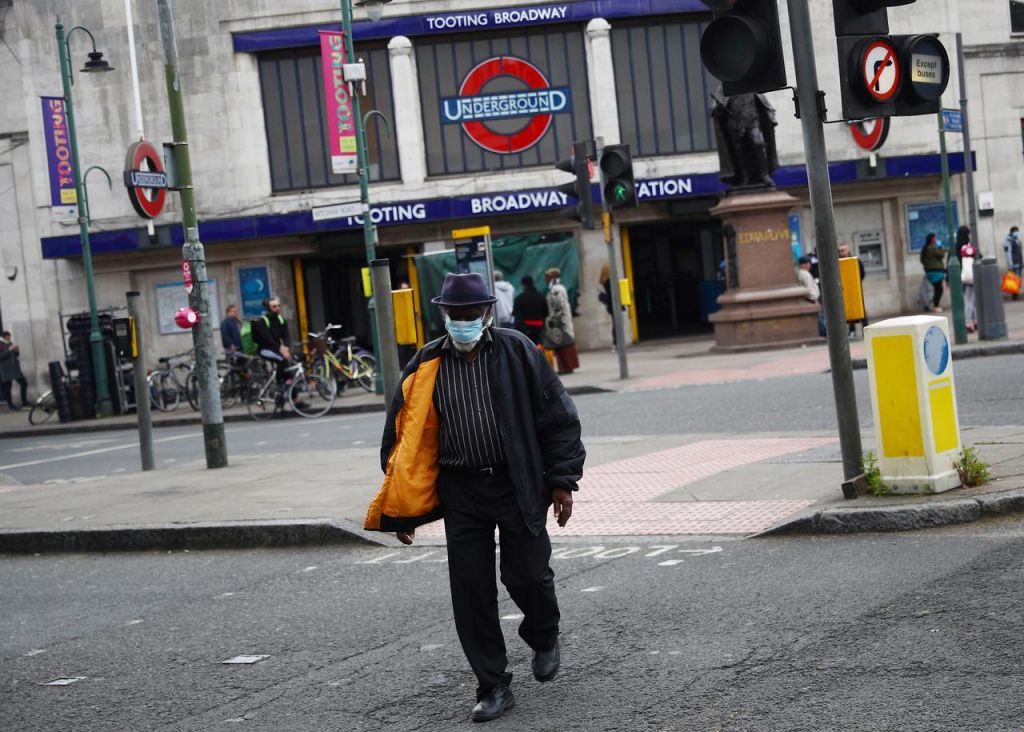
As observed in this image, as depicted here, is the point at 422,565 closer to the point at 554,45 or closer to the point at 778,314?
the point at 778,314

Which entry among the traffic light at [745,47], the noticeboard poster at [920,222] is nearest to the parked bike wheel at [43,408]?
the noticeboard poster at [920,222]

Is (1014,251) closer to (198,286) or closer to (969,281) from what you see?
(969,281)

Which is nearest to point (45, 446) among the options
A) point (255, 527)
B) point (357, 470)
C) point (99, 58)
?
point (99, 58)

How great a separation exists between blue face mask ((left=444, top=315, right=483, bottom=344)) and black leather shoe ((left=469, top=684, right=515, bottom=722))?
1339 mm

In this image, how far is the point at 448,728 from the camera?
5250 millimetres

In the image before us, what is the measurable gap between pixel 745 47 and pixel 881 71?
0.80 meters

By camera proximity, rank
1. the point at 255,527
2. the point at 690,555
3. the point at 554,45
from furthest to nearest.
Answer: the point at 554,45 < the point at 255,527 < the point at 690,555

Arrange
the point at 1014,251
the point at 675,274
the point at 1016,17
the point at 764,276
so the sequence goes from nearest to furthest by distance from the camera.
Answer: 1. the point at 764,276
2. the point at 1014,251
3. the point at 1016,17
4. the point at 675,274

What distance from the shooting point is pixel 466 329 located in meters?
5.46

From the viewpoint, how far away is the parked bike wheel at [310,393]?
22.4m

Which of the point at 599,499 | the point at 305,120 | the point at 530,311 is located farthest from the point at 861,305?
the point at 305,120

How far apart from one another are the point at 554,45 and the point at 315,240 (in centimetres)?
711

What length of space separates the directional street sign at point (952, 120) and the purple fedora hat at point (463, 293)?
1412 cm

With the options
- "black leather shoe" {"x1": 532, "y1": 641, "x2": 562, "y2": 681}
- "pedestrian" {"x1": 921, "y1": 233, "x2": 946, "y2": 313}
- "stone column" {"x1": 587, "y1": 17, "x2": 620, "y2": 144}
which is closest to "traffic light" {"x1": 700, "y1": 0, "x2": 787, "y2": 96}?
"black leather shoe" {"x1": 532, "y1": 641, "x2": 562, "y2": 681}
